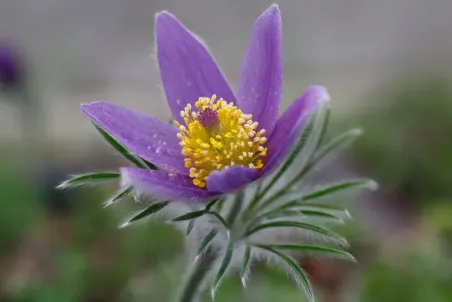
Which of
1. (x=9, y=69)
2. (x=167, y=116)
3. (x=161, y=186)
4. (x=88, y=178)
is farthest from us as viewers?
(x=9, y=69)

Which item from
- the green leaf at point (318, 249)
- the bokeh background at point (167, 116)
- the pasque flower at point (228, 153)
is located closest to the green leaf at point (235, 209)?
the pasque flower at point (228, 153)

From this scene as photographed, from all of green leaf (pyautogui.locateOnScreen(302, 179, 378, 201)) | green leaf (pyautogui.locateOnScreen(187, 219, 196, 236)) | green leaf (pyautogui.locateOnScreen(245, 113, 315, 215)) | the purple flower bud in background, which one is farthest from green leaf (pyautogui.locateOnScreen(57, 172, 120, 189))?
the purple flower bud in background

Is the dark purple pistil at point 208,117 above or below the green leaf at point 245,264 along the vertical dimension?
above

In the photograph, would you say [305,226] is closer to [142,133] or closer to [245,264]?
[245,264]

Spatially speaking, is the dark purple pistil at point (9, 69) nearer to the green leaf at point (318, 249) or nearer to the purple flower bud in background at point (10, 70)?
the purple flower bud in background at point (10, 70)

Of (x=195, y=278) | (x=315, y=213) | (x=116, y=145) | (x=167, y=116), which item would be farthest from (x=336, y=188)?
(x=167, y=116)

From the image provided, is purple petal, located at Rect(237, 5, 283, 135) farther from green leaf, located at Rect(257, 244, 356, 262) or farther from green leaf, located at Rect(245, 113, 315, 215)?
green leaf, located at Rect(257, 244, 356, 262)
